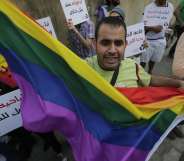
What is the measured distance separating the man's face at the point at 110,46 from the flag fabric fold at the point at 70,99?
0.23m

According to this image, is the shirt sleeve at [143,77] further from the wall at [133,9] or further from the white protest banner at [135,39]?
the wall at [133,9]

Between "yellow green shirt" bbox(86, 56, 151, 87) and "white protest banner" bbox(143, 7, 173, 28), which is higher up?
"yellow green shirt" bbox(86, 56, 151, 87)

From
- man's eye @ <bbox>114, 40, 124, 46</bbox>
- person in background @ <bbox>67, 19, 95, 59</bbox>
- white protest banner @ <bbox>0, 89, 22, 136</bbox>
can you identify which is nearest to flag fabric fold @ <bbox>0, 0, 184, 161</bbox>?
man's eye @ <bbox>114, 40, 124, 46</bbox>

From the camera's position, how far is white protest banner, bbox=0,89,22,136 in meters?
4.33

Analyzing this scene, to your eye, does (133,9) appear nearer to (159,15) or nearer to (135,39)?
(159,15)

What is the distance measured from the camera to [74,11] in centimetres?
616

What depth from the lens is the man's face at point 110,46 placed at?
321 centimetres

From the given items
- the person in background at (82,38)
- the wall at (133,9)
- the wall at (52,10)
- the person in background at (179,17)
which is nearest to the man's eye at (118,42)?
the person in background at (82,38)

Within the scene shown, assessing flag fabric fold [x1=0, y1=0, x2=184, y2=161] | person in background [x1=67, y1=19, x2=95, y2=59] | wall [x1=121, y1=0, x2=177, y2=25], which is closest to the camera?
flag fabric fold [x1=0, y1=0, x2=184, y2=161]

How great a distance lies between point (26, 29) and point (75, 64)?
42 cm

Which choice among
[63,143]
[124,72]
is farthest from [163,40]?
[124,72]

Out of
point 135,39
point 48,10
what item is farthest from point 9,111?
point 48,10

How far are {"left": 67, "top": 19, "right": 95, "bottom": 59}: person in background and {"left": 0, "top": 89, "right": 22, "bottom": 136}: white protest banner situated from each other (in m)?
1.88

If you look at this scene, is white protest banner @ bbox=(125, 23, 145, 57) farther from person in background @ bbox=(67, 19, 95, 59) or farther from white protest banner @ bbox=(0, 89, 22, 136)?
white protest banner @ bbox=(0, 89, 22, 136)
